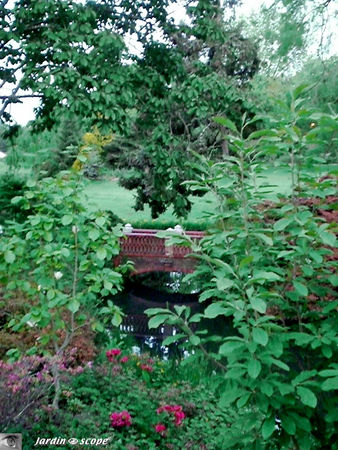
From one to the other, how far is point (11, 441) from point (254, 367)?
86 cm

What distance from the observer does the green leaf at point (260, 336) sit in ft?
4.38

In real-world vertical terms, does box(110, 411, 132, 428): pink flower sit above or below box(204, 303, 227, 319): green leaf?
below

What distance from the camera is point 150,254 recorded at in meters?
9.02

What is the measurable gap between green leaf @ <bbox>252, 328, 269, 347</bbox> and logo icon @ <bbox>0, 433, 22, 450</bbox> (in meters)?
0.88

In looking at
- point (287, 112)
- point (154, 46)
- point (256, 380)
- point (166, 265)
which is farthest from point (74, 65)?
point (166, 265)

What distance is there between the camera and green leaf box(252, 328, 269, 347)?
52.6 inches

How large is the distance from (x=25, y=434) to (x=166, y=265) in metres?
7.32

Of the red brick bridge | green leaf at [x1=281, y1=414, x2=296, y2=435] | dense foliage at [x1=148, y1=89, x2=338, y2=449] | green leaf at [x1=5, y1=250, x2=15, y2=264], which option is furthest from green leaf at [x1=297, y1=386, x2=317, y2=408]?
the red brick bridge

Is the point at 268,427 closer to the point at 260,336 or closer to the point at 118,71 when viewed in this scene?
the point at 260,336

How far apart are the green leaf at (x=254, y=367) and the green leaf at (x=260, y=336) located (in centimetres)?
6

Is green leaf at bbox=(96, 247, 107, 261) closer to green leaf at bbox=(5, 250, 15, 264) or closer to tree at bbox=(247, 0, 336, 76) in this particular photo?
green leaf at bbox=(5, 250, 15, 264)

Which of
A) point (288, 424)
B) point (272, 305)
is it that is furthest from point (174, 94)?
point (288, 424)

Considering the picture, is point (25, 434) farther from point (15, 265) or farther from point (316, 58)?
point (316, 58)

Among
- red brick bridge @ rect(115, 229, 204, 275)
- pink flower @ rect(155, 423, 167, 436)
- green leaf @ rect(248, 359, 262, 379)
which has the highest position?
green leaf @ rect(248, 359, 262, 379)
